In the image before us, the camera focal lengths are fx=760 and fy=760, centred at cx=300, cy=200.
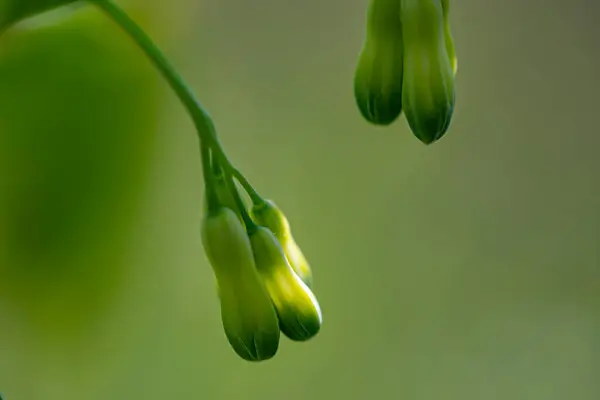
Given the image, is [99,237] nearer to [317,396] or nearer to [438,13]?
[317,396]

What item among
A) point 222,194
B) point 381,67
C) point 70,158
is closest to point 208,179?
point 222,194

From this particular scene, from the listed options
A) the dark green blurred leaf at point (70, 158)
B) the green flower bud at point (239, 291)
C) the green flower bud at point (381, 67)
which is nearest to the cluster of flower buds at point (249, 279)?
the green flower bud at point (239, 291)

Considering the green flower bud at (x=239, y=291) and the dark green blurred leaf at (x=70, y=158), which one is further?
the dark green blurred leaf at (x=70, y=158)

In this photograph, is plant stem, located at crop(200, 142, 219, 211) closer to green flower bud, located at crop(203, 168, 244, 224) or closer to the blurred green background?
green flower bud, located at crop(203, 168, 244, 224)

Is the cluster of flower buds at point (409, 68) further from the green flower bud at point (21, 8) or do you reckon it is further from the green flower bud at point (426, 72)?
the green flower bud at point (21, 8)

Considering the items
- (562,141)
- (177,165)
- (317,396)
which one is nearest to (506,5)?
(562,141)

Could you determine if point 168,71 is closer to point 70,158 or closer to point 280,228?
point 280,228

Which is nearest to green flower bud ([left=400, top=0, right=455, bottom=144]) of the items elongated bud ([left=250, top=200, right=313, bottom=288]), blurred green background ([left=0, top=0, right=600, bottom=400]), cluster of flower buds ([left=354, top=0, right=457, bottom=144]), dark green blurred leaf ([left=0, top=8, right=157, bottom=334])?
cluster of flower buds ([left=354, top=0, right=457, bottom=144])
